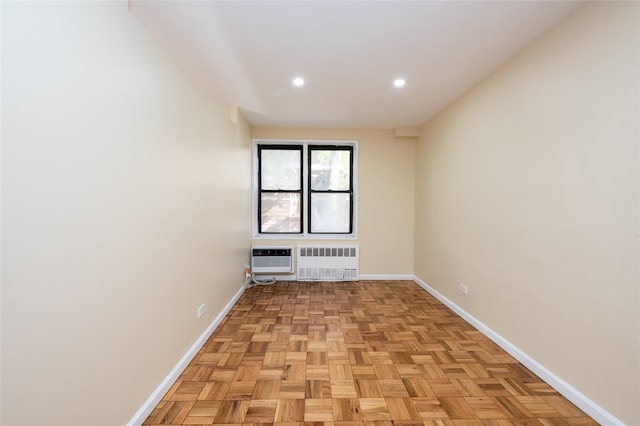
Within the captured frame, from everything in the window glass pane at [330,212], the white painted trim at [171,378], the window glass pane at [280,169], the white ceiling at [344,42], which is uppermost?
the white ceiling at [344,42]

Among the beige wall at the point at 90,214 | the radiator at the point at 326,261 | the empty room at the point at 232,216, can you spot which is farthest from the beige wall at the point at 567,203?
the beige wall at the point at 90,214

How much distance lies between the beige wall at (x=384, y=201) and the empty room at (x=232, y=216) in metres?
1.16

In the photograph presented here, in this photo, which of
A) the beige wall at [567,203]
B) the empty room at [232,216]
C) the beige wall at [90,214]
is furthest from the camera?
→ the beige wall at [567,203]

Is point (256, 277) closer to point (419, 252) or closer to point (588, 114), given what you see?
point (419, 252)

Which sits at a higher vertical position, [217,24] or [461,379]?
[217,24]

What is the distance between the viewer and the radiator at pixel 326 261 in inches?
173

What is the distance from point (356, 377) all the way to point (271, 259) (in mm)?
2535

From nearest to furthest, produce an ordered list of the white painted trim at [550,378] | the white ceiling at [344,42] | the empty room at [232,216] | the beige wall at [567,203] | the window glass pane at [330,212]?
the empty room at [232,216] → the beige wall at [567,203] → the white painted trim at [550,378] → the white ceiling at [344,42] → the window glass pane at [330,212]

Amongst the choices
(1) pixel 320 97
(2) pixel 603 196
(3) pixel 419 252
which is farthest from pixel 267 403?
(3) pixel 419 252

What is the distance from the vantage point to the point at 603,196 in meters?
1.56

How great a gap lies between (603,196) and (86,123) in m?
2.65

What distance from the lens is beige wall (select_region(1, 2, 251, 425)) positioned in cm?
93

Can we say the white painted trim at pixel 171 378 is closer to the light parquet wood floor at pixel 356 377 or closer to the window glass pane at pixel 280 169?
the light parquet wood floor at pixel 356 377

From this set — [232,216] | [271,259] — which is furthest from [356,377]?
[271,259]
